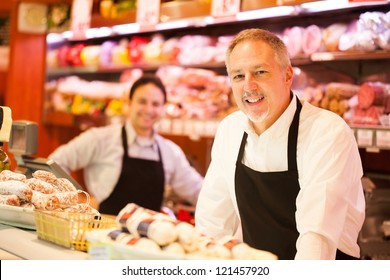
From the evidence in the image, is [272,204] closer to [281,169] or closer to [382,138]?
[281,169]

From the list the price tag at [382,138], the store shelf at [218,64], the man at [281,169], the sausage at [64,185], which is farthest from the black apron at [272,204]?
the store shelf at [218,64]

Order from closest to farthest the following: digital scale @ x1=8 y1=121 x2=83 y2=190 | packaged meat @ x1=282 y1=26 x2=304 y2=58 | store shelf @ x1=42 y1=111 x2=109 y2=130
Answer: digital scale @ x1=8 y1=121 x2=83 y2=190 < packaged meat @ x1=282 y1=26 x2=304 y2=58 < store shelf @ x1=42 y1=111 x2=109 y2=130

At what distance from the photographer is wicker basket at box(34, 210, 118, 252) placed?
2.12 m

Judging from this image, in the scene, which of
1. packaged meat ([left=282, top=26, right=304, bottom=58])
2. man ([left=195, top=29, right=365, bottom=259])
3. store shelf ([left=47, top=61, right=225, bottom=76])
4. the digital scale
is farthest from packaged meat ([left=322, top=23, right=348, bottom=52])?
the digital scale

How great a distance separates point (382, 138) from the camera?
3648 mm

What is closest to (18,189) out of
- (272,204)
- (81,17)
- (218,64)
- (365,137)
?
(272,204)

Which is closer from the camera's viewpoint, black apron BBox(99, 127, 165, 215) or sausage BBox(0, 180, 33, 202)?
sausage BBox(0, 180, 33, 202)

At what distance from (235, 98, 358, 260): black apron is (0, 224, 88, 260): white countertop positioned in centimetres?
88

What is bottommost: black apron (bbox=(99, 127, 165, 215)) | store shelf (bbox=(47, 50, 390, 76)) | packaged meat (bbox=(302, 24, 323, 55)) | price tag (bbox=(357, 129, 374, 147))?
black apron (bbox=(99, 127, 165, 215))

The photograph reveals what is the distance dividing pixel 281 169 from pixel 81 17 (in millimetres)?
3469

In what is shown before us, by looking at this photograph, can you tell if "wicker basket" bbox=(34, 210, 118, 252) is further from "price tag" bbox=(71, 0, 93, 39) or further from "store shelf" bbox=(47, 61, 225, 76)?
"price tag" bbox=(71, 0, 93, 39)

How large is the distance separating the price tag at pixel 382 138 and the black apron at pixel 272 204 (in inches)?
41.5
